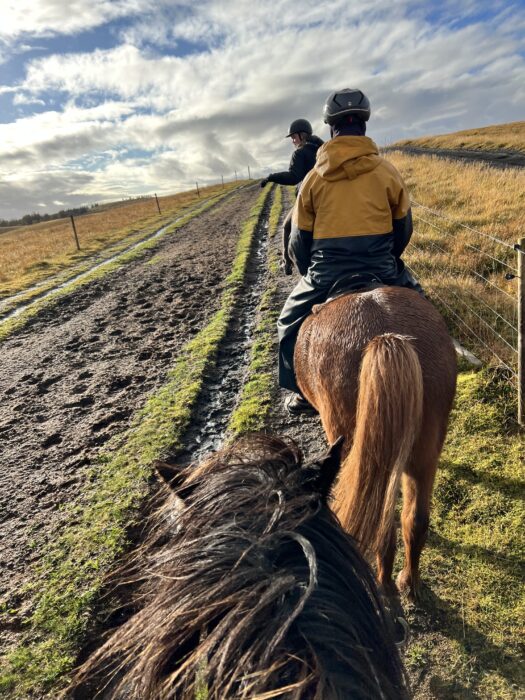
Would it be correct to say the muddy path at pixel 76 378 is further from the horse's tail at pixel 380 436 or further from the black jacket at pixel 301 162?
the black jacket at pixel 301 162

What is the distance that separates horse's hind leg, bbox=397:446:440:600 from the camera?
85.4 inches

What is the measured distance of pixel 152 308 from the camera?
29.2ft

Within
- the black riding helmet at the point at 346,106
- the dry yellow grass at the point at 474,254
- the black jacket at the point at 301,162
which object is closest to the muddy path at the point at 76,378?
the black jacket at the point at 301,162

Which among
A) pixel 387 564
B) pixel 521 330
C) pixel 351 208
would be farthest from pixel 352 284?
pixel 521 330

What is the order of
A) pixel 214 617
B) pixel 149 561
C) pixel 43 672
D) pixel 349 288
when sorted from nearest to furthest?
1. pixel 214 617
2. pixel 149 561
3. pixel 43 672
4. pixel 349 288

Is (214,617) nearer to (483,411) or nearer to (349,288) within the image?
(349,288)

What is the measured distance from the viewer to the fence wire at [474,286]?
4.91 m

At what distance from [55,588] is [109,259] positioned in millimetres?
14626

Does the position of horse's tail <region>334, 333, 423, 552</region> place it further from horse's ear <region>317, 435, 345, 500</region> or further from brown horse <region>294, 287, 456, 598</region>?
horse's ear <region>317, 435, 345, 500</region>

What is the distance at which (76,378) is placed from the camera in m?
6.13

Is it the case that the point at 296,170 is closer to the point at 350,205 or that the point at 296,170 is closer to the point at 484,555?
the point at 350,205

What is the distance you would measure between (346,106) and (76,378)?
515cm

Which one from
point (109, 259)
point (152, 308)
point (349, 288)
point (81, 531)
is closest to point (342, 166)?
point (349, 288)

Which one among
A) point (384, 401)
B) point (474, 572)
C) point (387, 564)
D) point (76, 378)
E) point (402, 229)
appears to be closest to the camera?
point (384, 401)
